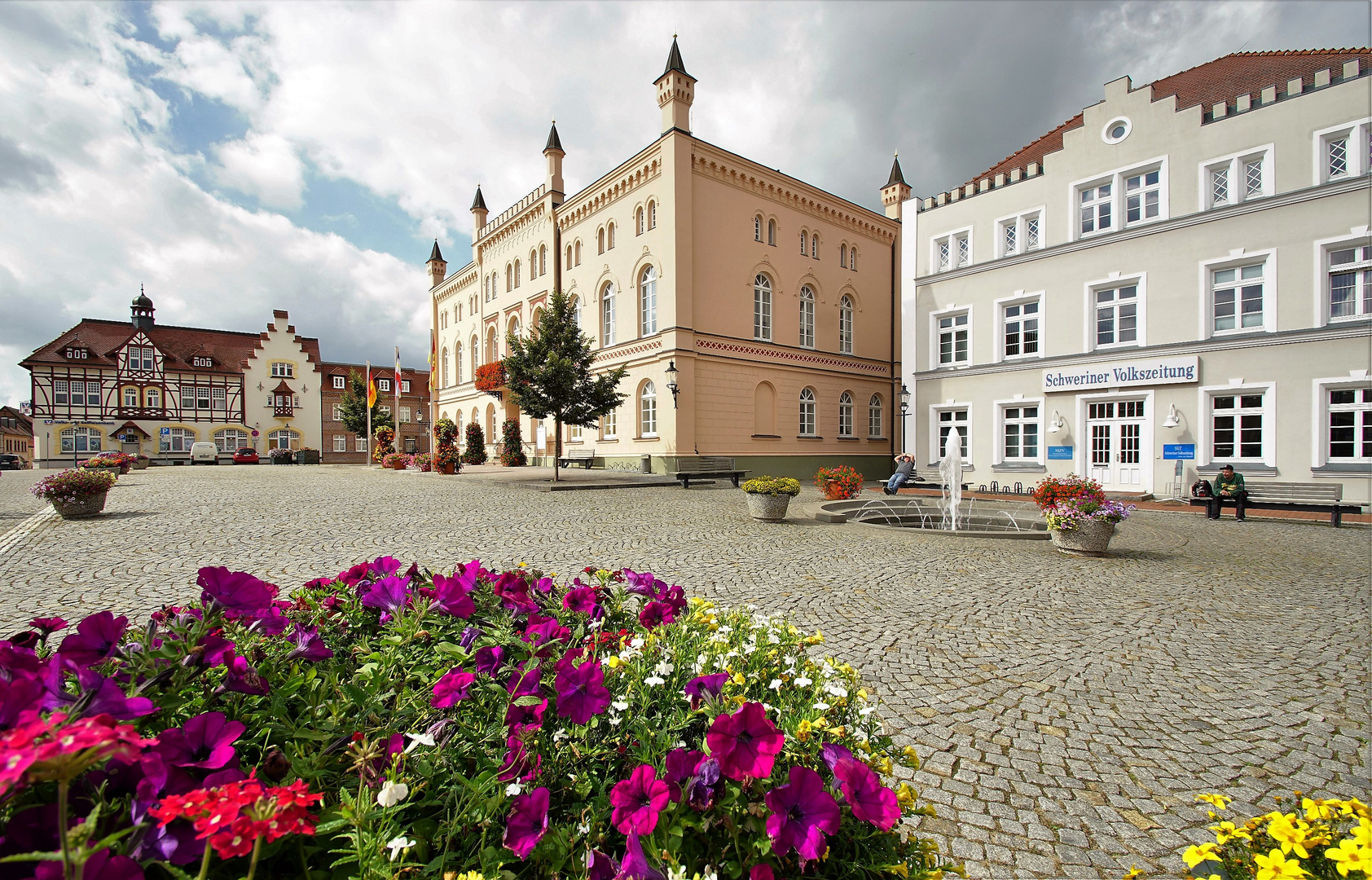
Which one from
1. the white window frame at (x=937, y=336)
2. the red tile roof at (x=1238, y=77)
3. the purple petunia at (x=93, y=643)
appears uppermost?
the red tile roof at (x=1238, y=77)

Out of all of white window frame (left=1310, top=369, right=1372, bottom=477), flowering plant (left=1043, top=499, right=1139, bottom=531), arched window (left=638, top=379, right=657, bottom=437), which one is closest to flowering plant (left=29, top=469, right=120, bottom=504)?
arched window (left=638, top=379, right=657, bottom=437)

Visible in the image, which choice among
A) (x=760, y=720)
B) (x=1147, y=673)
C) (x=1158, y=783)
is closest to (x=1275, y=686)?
(x=1147, y=673)

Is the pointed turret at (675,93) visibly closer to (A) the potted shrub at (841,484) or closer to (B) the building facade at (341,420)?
(A) the potted shrub at (841,484)

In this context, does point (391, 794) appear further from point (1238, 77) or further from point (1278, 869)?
point (1238, 77)

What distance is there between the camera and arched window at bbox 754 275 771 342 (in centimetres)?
2681

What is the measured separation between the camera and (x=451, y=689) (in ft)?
4.76

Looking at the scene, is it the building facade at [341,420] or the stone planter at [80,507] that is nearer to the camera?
the stone planter at [80,507]

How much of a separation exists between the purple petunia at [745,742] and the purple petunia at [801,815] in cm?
6

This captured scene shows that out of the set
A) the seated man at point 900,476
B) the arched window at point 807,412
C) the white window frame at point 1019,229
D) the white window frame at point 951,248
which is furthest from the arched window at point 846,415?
the white window frame at point 1019,229

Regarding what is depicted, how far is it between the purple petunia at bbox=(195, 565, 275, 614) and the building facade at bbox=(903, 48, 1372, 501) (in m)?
22.4

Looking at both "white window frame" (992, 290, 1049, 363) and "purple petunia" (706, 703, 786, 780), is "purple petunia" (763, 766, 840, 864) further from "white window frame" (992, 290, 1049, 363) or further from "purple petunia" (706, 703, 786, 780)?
"white window frame" (992, 290, 1049, 363)

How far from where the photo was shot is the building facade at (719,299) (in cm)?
2408

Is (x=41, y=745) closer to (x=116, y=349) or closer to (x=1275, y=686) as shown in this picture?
(x=1275, y=686)

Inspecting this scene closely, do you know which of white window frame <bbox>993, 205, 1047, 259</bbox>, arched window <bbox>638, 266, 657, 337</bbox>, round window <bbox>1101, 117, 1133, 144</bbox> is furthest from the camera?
arched window <bbox>638, 266, 657, 337</bbox>
